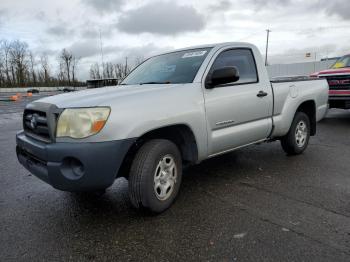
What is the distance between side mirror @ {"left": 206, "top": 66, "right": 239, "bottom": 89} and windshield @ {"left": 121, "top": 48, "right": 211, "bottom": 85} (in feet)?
0.72

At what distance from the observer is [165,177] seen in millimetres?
3275

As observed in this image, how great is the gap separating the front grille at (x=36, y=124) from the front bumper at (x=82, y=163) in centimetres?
17

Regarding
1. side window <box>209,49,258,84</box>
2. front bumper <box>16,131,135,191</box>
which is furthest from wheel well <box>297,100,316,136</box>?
front bumper <box>16,131,135,191</box>

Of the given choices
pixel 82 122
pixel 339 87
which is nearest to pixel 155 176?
pixel 82 122

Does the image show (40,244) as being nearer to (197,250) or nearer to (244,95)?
(197,250)

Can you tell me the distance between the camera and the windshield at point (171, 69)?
380 centimetres

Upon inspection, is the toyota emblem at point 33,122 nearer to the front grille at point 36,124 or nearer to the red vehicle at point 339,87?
the front grille at point 36,124

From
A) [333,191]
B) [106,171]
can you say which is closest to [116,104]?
[106,171]

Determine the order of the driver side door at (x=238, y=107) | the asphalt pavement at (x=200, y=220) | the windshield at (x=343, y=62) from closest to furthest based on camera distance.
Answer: the asphalt pavement at (x=200, y=220) < the driver side door at (x=238, y=107) < the windshield at (x=343, y=62)

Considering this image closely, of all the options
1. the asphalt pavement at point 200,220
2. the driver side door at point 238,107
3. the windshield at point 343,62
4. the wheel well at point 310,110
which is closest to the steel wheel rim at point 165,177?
the asphalt pavement at point 200,220

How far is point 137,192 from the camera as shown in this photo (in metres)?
2.98

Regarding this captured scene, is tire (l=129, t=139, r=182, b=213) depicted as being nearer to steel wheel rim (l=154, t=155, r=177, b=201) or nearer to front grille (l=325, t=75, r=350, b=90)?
steel wheel rim (l=154, t=155, r=177, b=201)

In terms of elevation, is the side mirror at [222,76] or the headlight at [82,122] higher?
the side mirror at [222,76]

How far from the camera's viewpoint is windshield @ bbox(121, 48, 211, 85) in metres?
3.80
